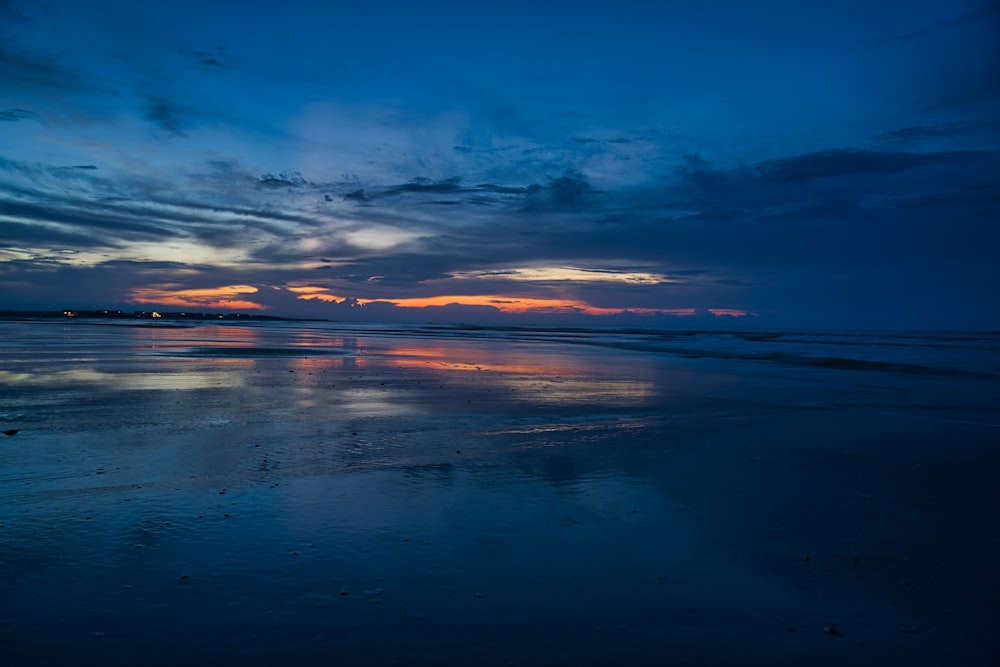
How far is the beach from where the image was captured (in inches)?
149

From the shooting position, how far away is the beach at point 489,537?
379 centimetres

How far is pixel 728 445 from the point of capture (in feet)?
31.8

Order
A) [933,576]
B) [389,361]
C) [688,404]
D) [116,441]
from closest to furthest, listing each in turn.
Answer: [933,576]
[116,441]
[688,404]
[389,361]

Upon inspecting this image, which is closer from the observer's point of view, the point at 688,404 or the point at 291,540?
the point at 291,540

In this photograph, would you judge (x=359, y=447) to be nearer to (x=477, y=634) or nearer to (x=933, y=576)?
(x=477, y=634)

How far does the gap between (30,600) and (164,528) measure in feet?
4.52

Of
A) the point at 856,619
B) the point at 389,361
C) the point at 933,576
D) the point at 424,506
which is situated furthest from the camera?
the point at 389,361

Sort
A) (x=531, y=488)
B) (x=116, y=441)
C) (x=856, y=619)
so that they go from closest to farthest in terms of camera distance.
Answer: (x=856, y=619), (x=531, y=488), (x=116, y=441)

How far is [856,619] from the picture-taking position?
163 inches

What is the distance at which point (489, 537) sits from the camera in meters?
5.47

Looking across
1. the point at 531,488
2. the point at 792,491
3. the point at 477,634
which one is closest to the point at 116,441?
the point at 531,488

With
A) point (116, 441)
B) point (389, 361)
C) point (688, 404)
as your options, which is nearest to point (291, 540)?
point (116, 441)

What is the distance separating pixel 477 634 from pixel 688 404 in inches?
445

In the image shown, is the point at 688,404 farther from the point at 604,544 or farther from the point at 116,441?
the point at 116,441
